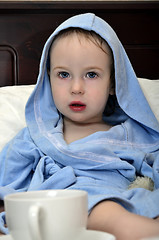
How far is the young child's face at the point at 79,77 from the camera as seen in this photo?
1292 mm

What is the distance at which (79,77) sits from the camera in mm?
1294

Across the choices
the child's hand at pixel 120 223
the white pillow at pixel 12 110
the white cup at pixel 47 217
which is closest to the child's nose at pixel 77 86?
the white pillow at pixel 12 110

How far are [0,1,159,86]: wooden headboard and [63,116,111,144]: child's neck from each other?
43cm

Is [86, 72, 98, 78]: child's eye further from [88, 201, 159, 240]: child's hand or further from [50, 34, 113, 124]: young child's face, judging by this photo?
[88, 201, 159, 240]: child's hand

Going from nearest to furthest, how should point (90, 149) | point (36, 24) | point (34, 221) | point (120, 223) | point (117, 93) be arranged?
point (34, 221) → point (120, 223) → point (90, 149) → point (117, 93) → point (36, 24)

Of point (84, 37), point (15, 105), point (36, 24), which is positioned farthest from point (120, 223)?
point (36, 24)

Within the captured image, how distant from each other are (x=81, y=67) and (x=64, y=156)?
0.29 metres

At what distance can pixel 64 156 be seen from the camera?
1.26 m

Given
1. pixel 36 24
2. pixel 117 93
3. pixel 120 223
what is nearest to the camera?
pixel 120 223

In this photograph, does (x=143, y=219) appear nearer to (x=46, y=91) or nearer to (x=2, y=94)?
(x=46, y=91)

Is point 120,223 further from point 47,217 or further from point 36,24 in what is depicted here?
point 36,24

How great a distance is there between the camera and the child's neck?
137 centimetres

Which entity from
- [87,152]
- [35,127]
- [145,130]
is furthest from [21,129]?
[145,130]

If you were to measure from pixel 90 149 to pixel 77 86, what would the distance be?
0.20 metres
